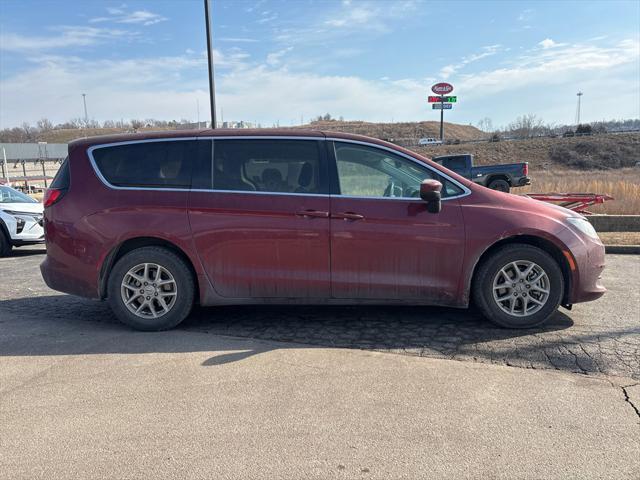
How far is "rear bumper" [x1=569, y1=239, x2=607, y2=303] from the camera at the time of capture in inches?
181

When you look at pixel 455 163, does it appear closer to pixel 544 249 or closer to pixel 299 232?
pixel 544 249

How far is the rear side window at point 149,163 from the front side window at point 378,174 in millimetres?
1444

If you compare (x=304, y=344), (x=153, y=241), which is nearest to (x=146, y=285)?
(x=153, y=241)

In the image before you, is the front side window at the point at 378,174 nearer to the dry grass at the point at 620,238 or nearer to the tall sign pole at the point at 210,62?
the dry grass at the point at 620,238

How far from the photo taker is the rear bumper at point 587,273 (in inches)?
181

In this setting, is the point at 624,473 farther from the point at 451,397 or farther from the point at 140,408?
the point at 140,408

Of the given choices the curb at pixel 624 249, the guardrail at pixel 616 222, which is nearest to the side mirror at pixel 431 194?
the curb at pixel 624 249

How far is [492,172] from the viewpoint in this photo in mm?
21531

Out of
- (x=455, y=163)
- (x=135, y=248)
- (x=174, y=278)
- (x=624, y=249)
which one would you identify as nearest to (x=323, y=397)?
(x=174, y=278)

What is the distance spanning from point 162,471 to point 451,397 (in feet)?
6.22

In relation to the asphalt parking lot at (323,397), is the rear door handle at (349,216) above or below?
above

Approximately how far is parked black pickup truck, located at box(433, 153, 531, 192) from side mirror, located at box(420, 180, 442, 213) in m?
17.1

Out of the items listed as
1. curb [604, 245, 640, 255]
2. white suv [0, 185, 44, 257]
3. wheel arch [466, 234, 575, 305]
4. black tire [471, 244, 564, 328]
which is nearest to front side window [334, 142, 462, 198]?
wheel arch [466, 234, 575, 305]

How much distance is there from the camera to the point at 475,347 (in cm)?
429
